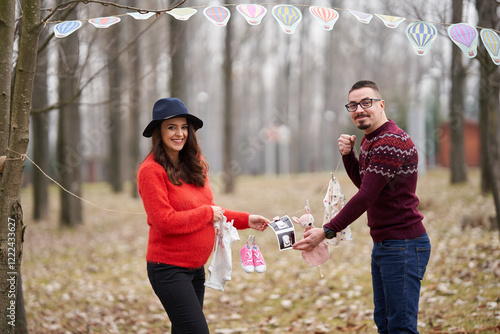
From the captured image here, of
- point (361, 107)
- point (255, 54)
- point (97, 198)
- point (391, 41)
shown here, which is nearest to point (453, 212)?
point (361, 107)

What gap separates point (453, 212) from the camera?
10016mm

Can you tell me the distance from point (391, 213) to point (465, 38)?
160 cm

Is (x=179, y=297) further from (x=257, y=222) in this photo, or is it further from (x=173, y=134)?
(x=173, y=134)

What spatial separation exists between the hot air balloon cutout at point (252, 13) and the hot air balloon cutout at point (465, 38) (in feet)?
4.73

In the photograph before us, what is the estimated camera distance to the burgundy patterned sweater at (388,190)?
271cm

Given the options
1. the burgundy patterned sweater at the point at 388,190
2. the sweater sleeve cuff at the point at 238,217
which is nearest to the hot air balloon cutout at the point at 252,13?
the burgundy patterned sweater at the point at 388,190

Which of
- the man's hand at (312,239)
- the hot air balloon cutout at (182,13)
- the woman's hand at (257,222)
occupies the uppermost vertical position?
the hot air balloon cutout at (182,13)

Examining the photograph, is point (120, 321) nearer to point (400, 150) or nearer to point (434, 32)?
point (400, 150)

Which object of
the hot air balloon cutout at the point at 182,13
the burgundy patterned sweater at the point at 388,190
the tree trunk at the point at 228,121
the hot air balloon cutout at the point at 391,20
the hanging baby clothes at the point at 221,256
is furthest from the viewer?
the tree trunk at the point at 228,121

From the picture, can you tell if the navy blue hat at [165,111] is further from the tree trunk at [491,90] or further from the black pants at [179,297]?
the tree trunk at [491,90]

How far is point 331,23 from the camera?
11.8 ft

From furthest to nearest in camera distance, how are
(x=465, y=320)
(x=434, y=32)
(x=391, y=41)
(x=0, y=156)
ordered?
(x=391, y=41)
(x=465, y=320)
(x=434, y=32)
(x=0, y=156)

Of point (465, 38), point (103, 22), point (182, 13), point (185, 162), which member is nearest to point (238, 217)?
point (185, 162)

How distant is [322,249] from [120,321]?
122 inches
